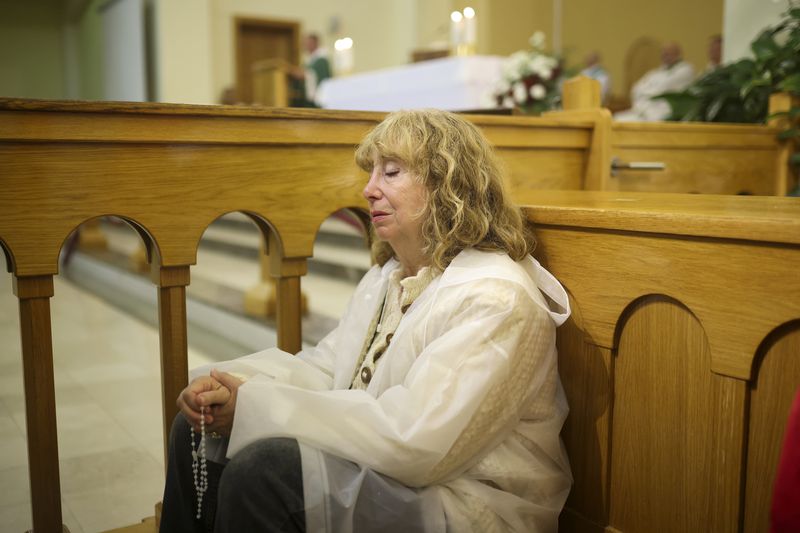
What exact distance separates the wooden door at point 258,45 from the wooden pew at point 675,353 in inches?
378

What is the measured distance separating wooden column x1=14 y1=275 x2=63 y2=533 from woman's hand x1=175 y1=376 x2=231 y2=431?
32cm

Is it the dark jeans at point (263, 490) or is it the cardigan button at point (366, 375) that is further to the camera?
the cardigan button at point (366, 375)

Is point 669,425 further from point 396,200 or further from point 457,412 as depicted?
point 396,200

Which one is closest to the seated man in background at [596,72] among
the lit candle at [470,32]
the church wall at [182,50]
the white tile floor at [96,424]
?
the lit candle at [470,32]

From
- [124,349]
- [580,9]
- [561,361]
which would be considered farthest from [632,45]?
[561,361]

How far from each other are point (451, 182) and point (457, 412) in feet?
1.57

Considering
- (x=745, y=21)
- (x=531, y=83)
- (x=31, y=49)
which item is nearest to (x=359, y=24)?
(x=31, y=49)

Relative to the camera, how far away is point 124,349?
461cm

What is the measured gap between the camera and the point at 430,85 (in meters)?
5.76

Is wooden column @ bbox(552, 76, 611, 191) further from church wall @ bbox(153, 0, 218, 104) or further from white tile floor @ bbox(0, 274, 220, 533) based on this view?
church wall @ bbox(153, 0, 218, 104)

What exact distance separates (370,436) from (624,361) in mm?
558

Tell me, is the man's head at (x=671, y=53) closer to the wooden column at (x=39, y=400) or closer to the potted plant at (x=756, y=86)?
the potted plant at (x=756, y=86)

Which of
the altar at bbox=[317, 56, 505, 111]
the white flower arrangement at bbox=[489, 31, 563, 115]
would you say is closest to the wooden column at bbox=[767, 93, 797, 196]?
the white flower arrangement at bbox=[489, 31, 563, 115]

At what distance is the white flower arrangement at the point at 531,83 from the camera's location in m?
4.53
